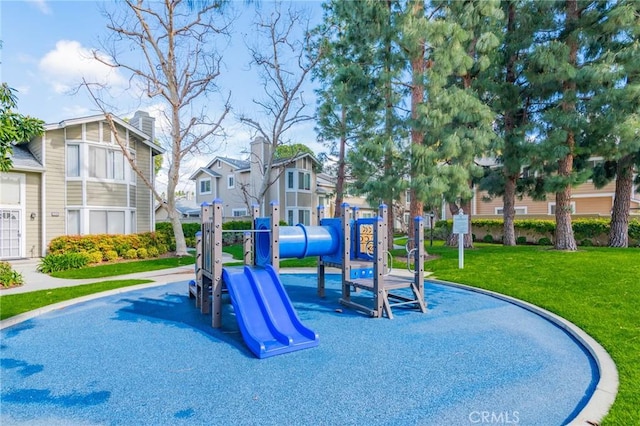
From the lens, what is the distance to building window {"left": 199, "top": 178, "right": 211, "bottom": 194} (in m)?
30.4

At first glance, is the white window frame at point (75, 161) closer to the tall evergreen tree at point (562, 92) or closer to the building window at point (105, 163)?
the building window at point (105, 163)

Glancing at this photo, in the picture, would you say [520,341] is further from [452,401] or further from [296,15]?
[296,15]

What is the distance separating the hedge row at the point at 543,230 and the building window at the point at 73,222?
19652 millimetres


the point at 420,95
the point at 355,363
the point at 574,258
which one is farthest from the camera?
the point at 420,95

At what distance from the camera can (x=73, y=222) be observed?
15289 millimetres

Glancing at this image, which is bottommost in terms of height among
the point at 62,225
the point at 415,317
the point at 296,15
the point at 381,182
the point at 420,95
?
the point at 415,317

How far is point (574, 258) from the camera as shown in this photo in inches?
433

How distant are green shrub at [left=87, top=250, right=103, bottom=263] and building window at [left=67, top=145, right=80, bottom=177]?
158 inches

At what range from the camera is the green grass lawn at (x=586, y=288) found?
3924 mm

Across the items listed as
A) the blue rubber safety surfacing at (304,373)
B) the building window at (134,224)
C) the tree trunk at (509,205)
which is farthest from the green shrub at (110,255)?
the tree trunk at (509,205)

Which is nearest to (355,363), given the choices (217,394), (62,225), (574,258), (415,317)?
(217,394)

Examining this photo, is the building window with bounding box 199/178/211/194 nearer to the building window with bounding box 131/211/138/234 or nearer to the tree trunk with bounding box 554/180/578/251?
the building window with bounding box 131/211/138/234

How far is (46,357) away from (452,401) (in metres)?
5.13

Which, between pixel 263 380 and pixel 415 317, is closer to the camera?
pixel 263 380
